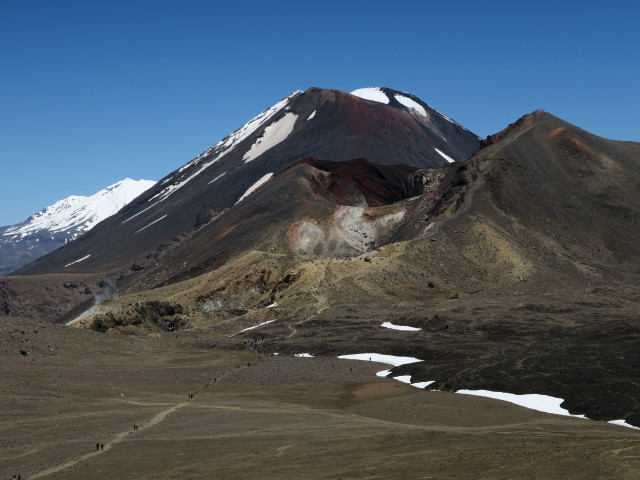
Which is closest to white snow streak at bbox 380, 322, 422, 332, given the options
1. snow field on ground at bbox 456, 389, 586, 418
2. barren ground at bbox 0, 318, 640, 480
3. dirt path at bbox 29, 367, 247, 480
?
barren ground at bbox 0, 318, 640, 480

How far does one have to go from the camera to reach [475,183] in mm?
139250

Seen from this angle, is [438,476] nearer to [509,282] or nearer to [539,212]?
[509,282]

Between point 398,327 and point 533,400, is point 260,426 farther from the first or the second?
point 398,327

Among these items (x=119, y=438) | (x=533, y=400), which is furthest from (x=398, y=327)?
(x=119, y=438)

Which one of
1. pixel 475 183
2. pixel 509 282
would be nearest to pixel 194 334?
pixel 509 282

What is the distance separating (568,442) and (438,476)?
8.47 m

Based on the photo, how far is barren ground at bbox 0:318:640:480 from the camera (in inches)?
1289

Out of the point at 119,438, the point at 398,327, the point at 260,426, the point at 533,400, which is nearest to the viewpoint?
the point at 119,438

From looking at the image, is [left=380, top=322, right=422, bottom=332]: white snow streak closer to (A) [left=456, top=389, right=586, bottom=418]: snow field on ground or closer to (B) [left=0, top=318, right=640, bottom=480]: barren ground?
(B) [left=0, top=318, right=640, bottom=480]: barren ground

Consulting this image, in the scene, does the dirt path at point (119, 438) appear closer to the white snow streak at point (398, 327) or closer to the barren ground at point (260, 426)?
the barren ground at point (260, 426)

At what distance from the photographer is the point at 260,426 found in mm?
44156

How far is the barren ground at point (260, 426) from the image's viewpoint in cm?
3275

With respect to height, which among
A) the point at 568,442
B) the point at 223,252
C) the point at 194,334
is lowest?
the point at 568,442

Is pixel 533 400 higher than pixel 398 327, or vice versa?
pixel 398 327
